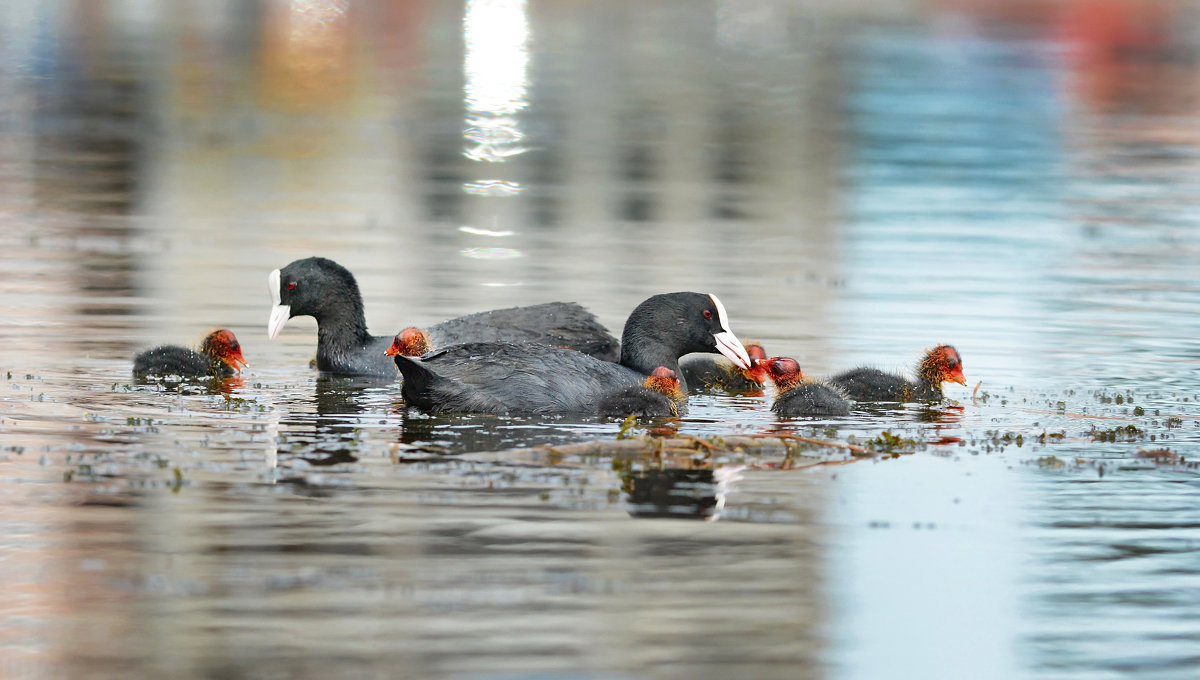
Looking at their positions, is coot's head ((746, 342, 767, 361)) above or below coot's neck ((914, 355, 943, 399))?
above

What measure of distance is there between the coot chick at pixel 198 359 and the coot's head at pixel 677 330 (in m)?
2.55

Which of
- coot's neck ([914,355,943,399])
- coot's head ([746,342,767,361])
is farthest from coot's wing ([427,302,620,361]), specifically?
coot's neck ([914,355,943,399])

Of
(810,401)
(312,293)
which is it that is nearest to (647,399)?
(810,401)

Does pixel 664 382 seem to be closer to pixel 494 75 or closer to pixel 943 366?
pixel 943 366

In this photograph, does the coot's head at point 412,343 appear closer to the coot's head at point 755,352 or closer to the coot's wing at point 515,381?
the coot's wing at point 515,381

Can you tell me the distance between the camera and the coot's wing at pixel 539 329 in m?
12.2

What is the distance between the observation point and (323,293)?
12.6 metres

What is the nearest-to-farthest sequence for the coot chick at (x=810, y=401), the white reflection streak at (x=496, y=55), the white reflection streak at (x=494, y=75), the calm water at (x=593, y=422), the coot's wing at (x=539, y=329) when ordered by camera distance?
the calm water at (x=593, y=422)
the coot chick at (x=810, y=401)
the coot's wing at (x=539, y=329)
the white reflection streak at (x=494, y=75)
the white reflection streak at (x=496, y=55)

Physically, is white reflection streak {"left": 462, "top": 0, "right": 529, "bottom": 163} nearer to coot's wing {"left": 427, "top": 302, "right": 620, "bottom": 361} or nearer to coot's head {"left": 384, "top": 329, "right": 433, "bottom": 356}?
coot's wing {"left": 427, "top": 302, "right": 620, "bottom": 361}

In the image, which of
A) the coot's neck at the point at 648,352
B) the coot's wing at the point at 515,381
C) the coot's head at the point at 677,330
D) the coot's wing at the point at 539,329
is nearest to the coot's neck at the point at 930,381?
the coot's head at the point at 677,330

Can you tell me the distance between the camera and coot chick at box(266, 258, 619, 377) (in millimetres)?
12297

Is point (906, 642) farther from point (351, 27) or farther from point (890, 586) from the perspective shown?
point (351, 27)

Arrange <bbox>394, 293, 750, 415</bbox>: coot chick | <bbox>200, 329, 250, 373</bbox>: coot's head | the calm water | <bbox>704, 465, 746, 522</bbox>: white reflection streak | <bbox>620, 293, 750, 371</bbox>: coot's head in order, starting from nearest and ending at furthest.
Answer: the calm water → <bbox>704, 465, 746, 522</bbox>: white reflection streak → <bbox>394, 293, 750, 415</bbox>: coot chick → <bbox>620, 293, 750, 371</bbox>: coot's head → <bbox>200, 329, 250, 373</bbox>: coot's head

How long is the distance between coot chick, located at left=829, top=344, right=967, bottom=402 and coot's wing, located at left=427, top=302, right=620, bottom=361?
201cm
